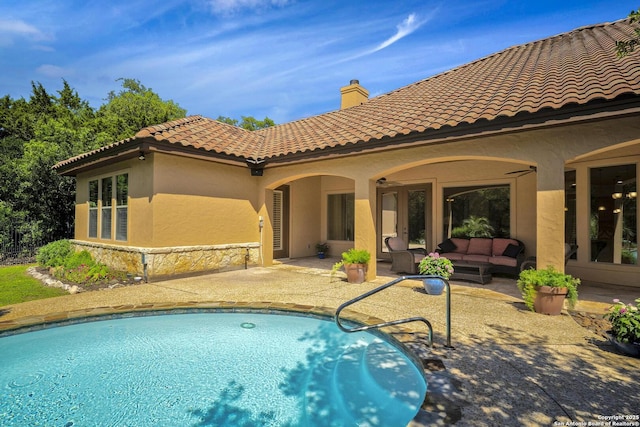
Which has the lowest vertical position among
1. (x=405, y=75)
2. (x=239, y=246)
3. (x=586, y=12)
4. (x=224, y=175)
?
(x=239, y=246)

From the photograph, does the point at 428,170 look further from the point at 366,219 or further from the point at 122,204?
the point at 122,204

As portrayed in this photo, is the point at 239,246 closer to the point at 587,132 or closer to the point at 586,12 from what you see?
the point at 587,132

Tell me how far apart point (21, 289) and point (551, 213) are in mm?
12517

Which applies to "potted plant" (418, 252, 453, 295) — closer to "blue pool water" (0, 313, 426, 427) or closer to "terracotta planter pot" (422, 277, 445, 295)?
"terracotta planter pot" (422, 277, 445, 295)

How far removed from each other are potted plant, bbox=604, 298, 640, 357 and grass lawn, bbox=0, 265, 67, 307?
1067cm

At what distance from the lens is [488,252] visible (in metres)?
9.88

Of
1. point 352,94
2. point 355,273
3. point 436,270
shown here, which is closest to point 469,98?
point 436,270

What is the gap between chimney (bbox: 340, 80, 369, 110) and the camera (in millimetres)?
14836

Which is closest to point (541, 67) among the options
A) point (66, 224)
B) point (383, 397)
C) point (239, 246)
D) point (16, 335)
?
point (383, 397)

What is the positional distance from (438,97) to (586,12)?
476cm

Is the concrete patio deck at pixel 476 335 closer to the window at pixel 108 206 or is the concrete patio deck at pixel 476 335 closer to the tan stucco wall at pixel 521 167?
the tan stucco wall at pixel 521 167

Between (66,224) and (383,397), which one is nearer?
(383,397)

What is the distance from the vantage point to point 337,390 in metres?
3.75

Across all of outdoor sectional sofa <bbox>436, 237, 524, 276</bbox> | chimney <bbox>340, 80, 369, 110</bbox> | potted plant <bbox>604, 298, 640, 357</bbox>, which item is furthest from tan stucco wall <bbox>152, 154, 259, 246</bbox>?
potted plant <bbox>604, 298, 640, 357</bbox>
